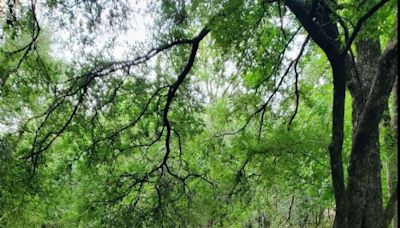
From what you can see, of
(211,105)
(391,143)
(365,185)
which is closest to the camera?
(365,185)

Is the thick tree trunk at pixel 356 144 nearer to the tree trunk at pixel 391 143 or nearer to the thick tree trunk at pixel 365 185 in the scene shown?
the thick tree trunk at pixel 365 185

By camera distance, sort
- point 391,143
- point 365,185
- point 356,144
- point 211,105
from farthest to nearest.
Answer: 1. point 211,105
2. point 391,143
3. point 365,185
4. point 356,144

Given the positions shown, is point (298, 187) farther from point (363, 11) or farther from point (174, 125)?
point (363, 11)

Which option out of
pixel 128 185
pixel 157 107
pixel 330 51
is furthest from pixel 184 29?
pixel 128 185

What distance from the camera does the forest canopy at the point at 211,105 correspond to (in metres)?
4.11

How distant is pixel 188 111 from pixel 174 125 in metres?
0.28

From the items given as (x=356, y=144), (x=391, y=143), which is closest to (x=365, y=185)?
(x=356, y=144)

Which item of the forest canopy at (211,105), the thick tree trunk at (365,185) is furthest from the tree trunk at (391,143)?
the thick tree trunk at (365,185)

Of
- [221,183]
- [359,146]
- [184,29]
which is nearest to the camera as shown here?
[359,146]

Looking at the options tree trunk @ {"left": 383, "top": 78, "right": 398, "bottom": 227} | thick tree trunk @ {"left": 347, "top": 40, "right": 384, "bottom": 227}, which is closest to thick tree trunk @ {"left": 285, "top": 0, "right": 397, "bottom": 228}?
thick tree trunk @ {"left": 347, "top": 40, "right": 384, "bottom": 227}

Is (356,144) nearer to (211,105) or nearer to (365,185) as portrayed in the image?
(365,185)

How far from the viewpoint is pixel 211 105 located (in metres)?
7.93

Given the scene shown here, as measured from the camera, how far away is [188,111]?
6.29m

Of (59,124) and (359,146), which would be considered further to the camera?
(59,124)
